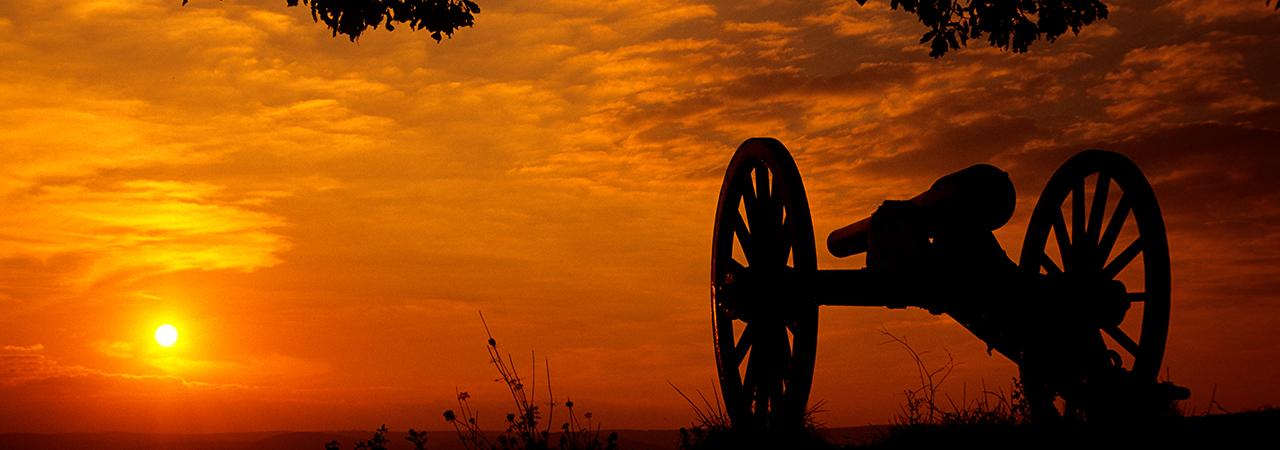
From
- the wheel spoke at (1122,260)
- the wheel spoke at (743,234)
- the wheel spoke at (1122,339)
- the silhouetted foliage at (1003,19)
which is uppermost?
the silhouetted foliage at (1003,19)

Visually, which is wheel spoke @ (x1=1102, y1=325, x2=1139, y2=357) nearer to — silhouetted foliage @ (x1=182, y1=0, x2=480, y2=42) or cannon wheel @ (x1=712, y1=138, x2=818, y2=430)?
cannon wheel @ (x1=712, y1=138, x2=818, y2=430)

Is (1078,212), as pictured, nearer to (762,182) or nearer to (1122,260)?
(1122,260)

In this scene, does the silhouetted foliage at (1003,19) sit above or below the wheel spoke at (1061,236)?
above

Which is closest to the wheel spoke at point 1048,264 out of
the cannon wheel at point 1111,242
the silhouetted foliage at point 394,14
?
the cannon wheel at point 1111,242

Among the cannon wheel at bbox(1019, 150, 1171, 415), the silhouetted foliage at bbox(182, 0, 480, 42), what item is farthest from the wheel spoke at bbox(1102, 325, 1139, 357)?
the silhouetted foliage at bbox(182, 0, 480, 42)

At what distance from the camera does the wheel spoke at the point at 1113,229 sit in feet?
28.1

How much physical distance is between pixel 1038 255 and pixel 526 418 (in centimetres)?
412

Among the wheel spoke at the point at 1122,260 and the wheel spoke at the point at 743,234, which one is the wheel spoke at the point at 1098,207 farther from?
the wheel spoke at the point at 743,234

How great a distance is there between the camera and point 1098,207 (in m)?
8.82

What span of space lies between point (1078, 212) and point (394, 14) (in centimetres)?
547

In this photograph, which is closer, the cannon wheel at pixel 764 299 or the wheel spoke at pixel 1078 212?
the cannon wheel at pixel 764 299

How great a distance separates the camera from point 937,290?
8.24 m

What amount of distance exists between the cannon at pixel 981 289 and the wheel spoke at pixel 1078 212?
15 cm

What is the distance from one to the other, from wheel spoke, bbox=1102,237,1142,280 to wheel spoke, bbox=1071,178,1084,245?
38cm
